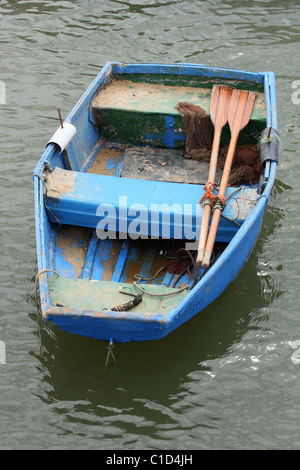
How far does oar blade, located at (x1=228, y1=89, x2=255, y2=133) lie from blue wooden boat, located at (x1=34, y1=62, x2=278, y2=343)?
130mm

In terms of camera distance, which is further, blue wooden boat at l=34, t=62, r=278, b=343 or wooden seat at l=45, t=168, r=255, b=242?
wooden seat at l=45, t=168, r=255, b=242

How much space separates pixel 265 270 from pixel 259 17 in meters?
7.26

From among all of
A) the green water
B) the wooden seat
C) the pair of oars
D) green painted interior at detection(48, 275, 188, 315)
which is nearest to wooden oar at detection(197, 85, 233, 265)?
the pair of oars

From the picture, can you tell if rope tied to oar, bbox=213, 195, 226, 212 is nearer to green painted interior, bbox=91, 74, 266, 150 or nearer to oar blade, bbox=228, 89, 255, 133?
oar blade, bbox=228, 89, 255, 133

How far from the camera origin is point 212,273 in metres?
5.16

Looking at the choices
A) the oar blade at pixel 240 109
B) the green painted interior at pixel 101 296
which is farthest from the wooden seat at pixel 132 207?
the oar blade at pixel 240 109

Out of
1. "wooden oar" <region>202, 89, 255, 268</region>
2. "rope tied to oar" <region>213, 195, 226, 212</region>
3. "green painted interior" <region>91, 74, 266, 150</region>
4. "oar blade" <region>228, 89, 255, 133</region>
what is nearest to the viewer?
"rope tied to oar" <region>213, 195, 226, 212</region>

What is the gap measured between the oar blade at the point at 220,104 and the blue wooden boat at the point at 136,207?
0.18 m

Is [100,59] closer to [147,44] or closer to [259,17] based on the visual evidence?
[147,44]

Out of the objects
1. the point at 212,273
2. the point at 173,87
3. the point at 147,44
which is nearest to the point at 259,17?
the point at 147,44

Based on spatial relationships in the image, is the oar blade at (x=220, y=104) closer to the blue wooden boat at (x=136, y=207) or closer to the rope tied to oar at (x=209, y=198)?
the blue wooden boat at (x=136, y=207)

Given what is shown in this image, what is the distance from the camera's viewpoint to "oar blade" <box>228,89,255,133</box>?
743 centimetres

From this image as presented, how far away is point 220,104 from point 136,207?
248 centimetres

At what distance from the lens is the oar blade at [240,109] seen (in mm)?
7425
